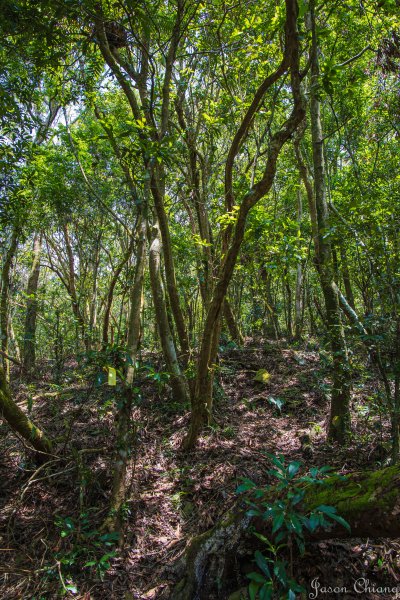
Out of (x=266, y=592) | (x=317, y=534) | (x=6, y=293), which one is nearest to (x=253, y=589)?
(x=266, y=592)

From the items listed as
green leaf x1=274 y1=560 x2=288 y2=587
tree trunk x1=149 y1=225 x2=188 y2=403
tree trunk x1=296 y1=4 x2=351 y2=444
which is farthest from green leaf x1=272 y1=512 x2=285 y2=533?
tree trunk x1=149 y1=225 x2=188 y2=403

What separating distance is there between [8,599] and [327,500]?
9.44 ft

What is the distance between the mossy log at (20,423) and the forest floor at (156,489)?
222 millimetres

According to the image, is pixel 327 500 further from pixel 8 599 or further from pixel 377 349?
pixel 8 599

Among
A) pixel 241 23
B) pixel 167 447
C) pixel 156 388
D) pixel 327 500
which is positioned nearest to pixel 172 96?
pixel 241 23

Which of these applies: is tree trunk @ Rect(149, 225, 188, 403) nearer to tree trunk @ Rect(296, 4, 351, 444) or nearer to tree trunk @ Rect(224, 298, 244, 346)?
tree trunk @ Rect(296, 4, 351, 444)

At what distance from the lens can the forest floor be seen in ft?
9.69

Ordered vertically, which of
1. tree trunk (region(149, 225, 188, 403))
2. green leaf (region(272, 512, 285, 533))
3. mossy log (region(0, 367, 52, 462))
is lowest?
green leaf (region(272, 512, 285, 533))

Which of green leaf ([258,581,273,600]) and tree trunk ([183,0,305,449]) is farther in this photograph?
tree trunk ([183,0,305,449])

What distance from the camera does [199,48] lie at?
19.7ft

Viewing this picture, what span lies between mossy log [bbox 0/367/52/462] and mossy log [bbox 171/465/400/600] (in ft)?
7.41

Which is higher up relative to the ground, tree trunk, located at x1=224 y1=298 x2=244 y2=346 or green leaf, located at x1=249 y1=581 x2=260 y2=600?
tree trunk, located at x1=224 y1=298 x2=244 y2=346

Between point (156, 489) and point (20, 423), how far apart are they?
70.7 inches

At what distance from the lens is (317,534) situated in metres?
2.23
